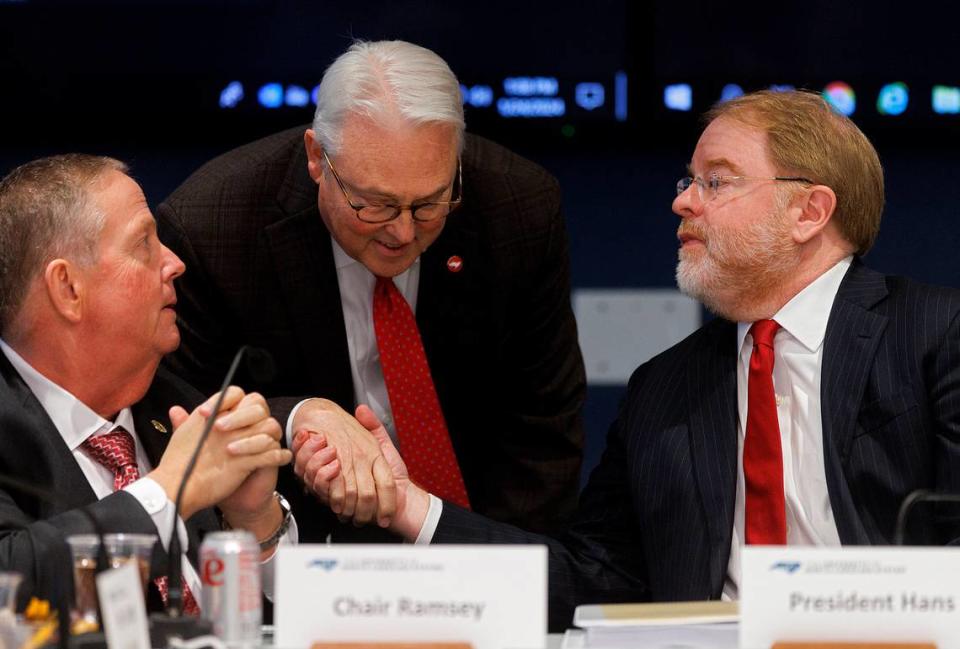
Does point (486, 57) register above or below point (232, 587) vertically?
above

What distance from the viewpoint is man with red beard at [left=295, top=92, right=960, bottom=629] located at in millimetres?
3137

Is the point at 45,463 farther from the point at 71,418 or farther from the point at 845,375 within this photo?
the point at 845,375

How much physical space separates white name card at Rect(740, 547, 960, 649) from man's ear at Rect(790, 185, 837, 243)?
1193 mm

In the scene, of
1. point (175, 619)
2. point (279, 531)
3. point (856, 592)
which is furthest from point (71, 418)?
point (856, 592)

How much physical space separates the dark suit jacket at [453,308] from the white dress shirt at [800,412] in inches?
24.9

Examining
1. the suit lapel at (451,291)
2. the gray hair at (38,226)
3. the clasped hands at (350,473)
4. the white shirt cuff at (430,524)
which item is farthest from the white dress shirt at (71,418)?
the suit lapel at (451,291)

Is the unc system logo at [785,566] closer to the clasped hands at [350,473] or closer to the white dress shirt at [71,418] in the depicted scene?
the clasped hands at [350,473]

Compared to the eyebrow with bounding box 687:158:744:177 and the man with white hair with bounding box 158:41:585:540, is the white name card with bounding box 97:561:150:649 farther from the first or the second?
the eyebrow with bounding box 687:158:744:177

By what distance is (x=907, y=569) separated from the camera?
2.26 meters

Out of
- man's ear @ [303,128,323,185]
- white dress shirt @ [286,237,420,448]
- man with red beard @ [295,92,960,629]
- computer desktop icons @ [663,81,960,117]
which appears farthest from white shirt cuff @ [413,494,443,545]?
computer desktop icons @ [663,81,960,117]

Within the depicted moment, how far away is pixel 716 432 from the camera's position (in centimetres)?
331

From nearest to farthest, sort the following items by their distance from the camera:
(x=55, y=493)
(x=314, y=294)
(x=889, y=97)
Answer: (x=55, y=493)
(x=314, y=294)
(x=889, y=97)

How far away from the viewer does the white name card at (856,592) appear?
225 centimetres

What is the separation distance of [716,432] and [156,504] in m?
1.25
